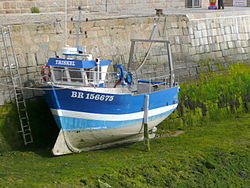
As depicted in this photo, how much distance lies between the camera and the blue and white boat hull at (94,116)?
14.4 meters

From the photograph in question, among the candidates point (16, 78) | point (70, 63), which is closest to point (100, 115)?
point (70, 63)

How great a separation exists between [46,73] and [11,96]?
121 centimetres

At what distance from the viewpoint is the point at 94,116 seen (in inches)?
580

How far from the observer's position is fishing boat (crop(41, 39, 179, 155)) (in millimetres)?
14438

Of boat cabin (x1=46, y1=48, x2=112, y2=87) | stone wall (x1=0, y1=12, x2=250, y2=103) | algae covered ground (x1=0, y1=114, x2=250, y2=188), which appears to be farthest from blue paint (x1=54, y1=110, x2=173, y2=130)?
stone wall (x1=0, y1=12, x2=250, y2=103)

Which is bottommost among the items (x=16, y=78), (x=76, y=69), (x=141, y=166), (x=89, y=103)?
(x=141, y=166)

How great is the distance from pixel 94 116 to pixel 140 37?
548cm

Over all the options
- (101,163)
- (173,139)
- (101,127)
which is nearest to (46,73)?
(101,127)

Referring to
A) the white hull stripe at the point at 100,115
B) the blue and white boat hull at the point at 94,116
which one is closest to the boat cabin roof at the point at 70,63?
the blue and white boat hull at the point at 94,116

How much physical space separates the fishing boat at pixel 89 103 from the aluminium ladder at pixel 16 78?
0.84 m

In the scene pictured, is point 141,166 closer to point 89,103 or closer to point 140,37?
point 89,103

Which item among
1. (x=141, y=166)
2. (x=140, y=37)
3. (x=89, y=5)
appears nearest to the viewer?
(x=141, y=166)

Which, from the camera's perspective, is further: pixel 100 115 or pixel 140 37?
pixel 140 37

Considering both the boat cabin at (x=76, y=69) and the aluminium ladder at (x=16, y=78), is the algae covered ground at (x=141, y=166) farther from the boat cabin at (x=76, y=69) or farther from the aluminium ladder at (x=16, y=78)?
the boat cabin at (x=76, y=69)
